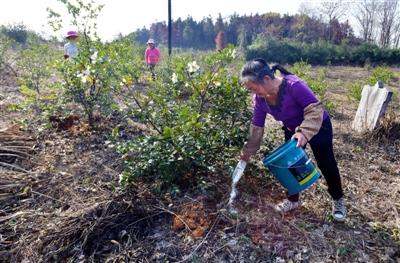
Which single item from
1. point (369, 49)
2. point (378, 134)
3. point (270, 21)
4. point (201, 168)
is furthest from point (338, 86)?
point (270, 21)

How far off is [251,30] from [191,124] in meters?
30.7

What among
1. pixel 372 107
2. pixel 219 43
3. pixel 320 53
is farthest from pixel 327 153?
pixel 320 53

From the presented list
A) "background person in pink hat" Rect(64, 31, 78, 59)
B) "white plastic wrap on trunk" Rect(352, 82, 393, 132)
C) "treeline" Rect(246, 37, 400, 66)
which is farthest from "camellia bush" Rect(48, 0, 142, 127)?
"treeline" Rect(246, 37, 400, 66)

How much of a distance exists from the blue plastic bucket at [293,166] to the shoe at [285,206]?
260 millimetres

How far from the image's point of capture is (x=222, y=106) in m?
2.81

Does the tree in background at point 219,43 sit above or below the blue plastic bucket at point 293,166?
above

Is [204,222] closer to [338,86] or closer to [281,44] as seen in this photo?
[338,86]

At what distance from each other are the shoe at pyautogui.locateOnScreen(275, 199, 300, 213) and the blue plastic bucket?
10.2 inches

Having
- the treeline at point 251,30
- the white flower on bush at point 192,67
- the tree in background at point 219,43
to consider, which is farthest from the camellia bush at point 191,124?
the treeline at point 251,30

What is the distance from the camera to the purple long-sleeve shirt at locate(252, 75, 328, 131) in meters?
2.09

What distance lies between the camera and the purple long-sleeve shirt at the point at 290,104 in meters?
2.09

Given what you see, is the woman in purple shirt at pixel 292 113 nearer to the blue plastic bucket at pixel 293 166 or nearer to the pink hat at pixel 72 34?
the blue plastic bucket at pixel 293 166

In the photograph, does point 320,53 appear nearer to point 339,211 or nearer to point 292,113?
point 339,211

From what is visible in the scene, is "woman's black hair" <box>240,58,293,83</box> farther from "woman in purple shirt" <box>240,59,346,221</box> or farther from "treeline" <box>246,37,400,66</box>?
"treeline" <box>246,37,400,66</box>
